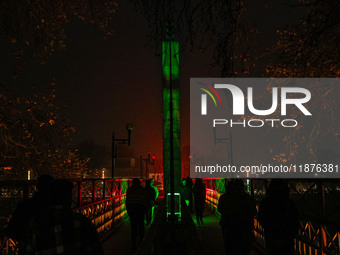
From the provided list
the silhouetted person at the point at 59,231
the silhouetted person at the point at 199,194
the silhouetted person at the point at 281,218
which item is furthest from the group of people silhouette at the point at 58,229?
the silhouetted person at the point at 199,194

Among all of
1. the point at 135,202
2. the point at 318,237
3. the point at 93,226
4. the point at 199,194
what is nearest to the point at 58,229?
the point at 93,226

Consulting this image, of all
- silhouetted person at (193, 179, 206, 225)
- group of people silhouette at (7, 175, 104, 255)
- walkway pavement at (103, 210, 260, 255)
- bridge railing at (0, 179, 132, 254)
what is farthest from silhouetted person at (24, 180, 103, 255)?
silhouetted person at (193, 179, 206, 225)

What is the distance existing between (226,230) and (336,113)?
1263 cm

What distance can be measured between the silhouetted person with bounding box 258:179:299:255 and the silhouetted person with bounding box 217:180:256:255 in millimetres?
932

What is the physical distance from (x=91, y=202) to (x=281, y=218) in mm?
7132

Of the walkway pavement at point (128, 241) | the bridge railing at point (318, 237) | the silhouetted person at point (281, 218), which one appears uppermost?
the silhouetted person at point (281, 218)

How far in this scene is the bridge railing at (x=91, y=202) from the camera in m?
6.28

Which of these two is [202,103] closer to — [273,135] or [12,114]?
[273,135]

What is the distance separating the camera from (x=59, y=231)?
10.0ft

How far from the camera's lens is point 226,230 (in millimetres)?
6891

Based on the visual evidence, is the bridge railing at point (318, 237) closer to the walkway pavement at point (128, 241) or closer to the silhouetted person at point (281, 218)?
the silhouetted person at point (281, 218)

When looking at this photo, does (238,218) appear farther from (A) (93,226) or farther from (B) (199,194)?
(B) (199,194)

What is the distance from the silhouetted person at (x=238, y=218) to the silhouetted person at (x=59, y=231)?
3.97 m

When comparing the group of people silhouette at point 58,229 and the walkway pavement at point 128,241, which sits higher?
the group of people silhouette at point 58,229
